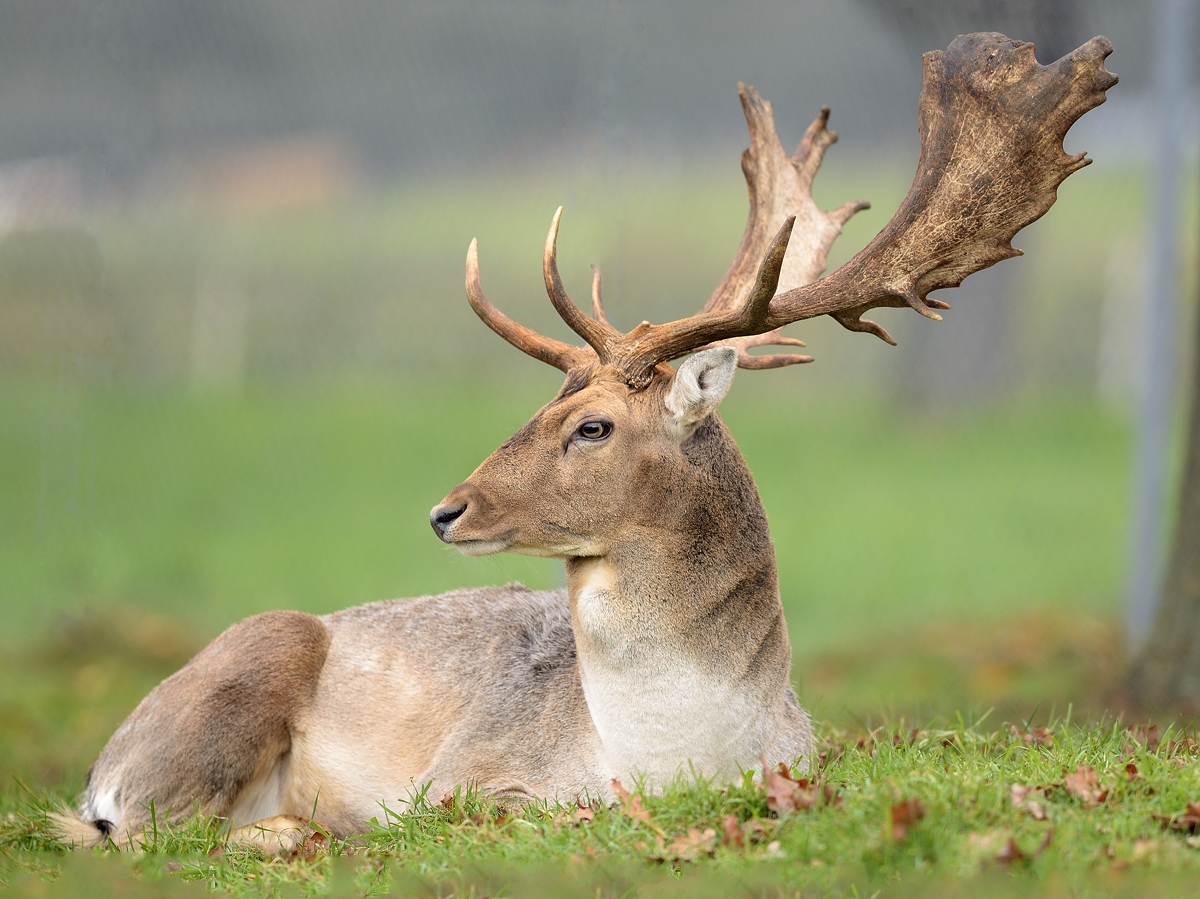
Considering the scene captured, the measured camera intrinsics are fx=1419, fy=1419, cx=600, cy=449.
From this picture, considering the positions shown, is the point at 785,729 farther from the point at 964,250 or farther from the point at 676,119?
the point at 676,119

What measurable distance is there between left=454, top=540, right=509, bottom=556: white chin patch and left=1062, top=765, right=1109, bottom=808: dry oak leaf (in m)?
2.01

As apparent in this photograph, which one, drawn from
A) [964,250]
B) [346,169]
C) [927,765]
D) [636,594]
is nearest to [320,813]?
[636,594]

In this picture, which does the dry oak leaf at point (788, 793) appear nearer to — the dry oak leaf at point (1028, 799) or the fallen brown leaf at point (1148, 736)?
the dry oak leaf at point (1028, 799)

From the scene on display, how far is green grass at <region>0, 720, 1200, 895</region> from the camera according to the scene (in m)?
3.99

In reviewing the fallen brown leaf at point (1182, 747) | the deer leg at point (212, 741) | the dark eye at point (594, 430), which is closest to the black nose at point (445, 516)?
the dark eye at point (594, 430)

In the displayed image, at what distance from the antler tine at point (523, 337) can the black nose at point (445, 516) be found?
0.79m

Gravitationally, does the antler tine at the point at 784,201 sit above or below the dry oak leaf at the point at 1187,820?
above

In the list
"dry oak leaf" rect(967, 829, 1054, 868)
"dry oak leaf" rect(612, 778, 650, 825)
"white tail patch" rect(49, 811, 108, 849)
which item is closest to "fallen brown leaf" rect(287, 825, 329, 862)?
"white tail patch" rect(49, 811, 108, 849)

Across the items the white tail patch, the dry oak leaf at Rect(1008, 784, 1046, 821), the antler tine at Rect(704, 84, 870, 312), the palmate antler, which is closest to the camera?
the dry oak leaf at Rect(1008, 784, 1046, 821)

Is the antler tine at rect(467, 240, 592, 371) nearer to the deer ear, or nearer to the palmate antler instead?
the palmate antler

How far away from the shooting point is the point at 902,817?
4.04m

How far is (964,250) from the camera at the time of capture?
5.09 m

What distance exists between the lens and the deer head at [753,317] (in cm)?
490

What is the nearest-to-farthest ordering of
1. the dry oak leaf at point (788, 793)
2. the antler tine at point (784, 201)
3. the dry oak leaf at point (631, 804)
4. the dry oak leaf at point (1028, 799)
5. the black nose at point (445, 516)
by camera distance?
the dry oak leaf at point (1028, 799) < the dry oak leaf at point (788, 793) < the dry oak leaf at point (631, 804) < the black nose at point (445, 516) < the antler tine at point (784, 201)
